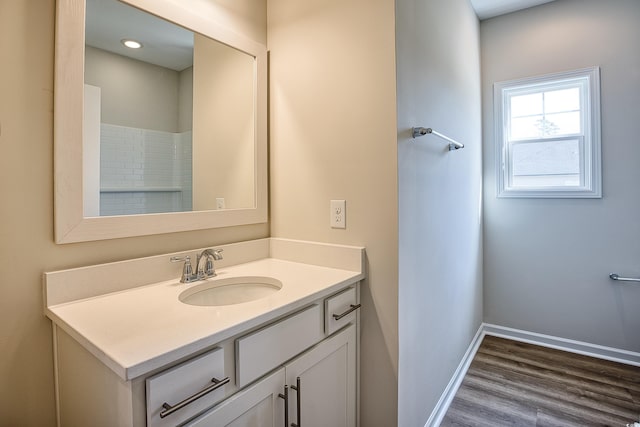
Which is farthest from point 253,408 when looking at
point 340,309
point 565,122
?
point 565,122

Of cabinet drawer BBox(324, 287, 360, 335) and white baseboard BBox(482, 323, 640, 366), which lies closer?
cabinet drawer BBox(324, 287, 360, 335)

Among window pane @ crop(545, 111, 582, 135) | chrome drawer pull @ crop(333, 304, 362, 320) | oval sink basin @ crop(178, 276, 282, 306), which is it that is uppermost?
window pane @ crop(545, 111, 582, 135)

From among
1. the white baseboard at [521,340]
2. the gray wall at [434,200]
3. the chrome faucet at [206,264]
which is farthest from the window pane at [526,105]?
the chrome faucet at [206,264]

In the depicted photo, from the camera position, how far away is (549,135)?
2568 mm

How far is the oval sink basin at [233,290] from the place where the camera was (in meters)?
1.29

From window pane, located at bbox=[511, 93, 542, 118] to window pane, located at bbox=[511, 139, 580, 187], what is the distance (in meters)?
0.25

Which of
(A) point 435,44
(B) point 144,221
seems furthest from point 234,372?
(A) point 435,44

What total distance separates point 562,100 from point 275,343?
2.76 meters

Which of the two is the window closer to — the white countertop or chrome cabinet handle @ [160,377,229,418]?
the white countertop

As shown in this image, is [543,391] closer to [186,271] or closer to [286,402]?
[286,402]

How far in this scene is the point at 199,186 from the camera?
4.79 feet

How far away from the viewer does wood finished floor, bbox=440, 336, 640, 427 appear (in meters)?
1.76

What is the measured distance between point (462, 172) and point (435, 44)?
84cm

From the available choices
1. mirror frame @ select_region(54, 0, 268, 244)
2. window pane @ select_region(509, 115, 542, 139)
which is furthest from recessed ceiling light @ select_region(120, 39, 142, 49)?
window pane @ select_region(509, 115, 542, 139)
